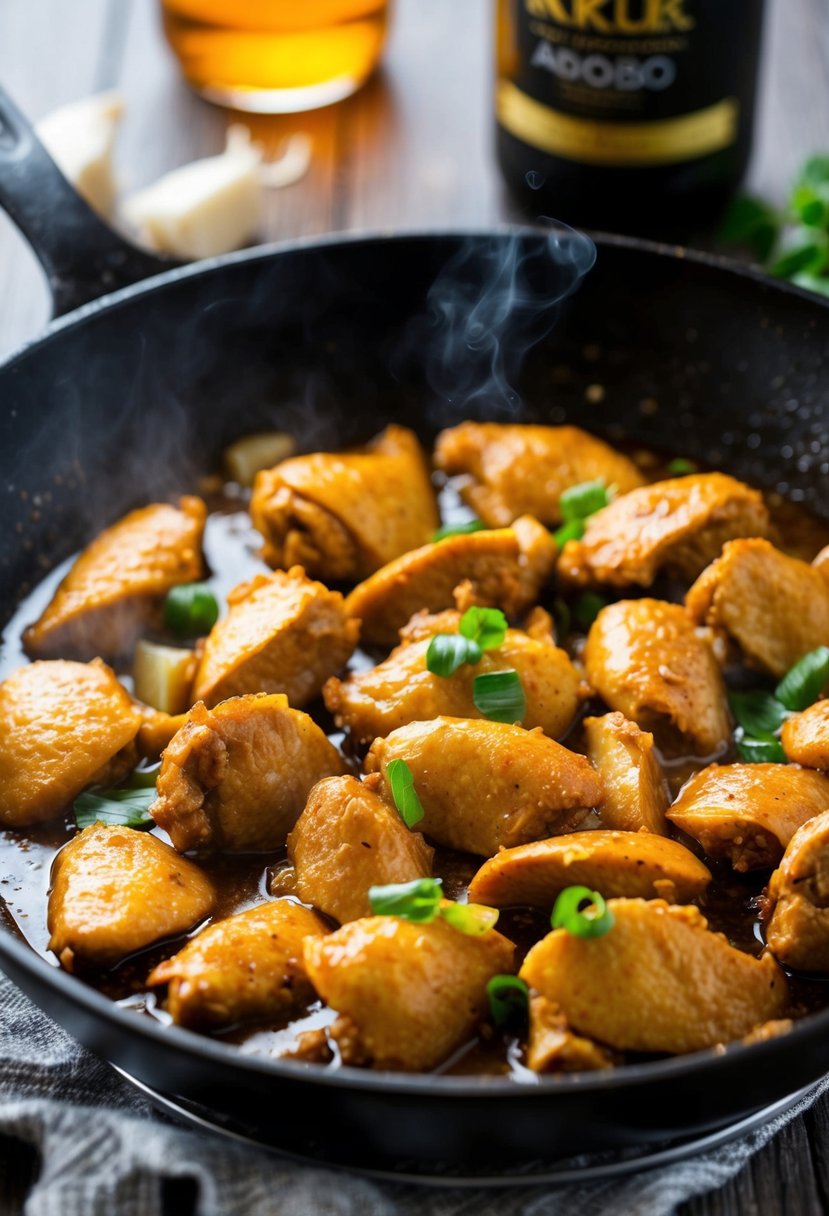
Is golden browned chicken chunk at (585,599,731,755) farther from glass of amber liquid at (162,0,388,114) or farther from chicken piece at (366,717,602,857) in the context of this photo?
glass of amber liquid at (162,0,388,114)

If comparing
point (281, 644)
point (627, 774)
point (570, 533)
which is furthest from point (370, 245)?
point (627, 774)

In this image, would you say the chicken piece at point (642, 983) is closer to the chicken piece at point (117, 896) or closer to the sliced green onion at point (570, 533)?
the chicken piece at point (117, 896)

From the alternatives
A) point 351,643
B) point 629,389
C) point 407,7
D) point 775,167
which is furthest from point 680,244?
point 351,643

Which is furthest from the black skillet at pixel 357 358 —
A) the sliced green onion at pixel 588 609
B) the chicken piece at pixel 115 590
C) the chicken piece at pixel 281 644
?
the sliced green onion at pixel 588 609

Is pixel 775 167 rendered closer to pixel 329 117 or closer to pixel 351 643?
pixel 329 117

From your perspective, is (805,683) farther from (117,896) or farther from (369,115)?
(369,115)

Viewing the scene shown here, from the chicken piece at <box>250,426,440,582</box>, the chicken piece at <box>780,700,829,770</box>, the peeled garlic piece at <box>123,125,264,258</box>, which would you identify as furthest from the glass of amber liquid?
the chicken piece at <box>780,700,829,770</box>
